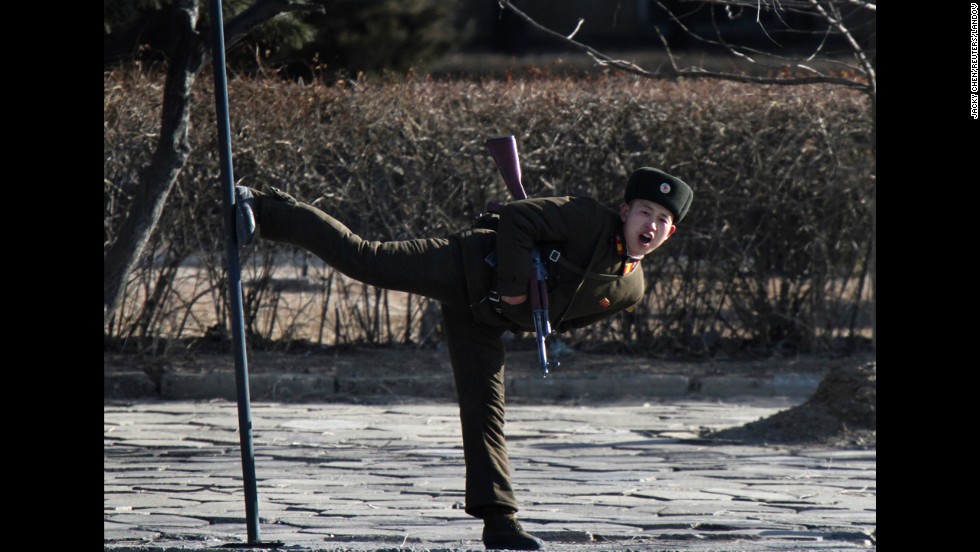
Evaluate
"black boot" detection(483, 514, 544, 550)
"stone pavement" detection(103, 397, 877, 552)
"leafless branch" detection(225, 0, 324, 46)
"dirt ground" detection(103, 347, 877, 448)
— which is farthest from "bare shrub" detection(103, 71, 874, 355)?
"black boot" detection(483, 514, 544, 550)

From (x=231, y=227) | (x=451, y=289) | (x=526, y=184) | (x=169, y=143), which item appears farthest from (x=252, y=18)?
(x=526, y=184)

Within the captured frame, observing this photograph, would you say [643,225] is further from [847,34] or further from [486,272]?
[847,34]

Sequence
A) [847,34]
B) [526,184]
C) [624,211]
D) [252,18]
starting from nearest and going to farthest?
[624,211], [252,18], [847,34], [526,184]

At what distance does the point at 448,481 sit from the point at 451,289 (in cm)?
225

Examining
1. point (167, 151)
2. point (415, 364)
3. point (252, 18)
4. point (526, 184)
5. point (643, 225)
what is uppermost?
point (252, 18)

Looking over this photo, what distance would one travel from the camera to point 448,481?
709cm

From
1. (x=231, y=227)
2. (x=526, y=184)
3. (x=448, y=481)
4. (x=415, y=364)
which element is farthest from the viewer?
(x=526, y=184)

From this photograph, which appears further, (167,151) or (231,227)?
(167,151)

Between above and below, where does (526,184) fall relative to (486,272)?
above

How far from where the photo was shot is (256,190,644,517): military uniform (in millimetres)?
5008

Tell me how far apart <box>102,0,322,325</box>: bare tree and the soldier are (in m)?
2.42

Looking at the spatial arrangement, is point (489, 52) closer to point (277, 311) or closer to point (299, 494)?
point (277, 311)
